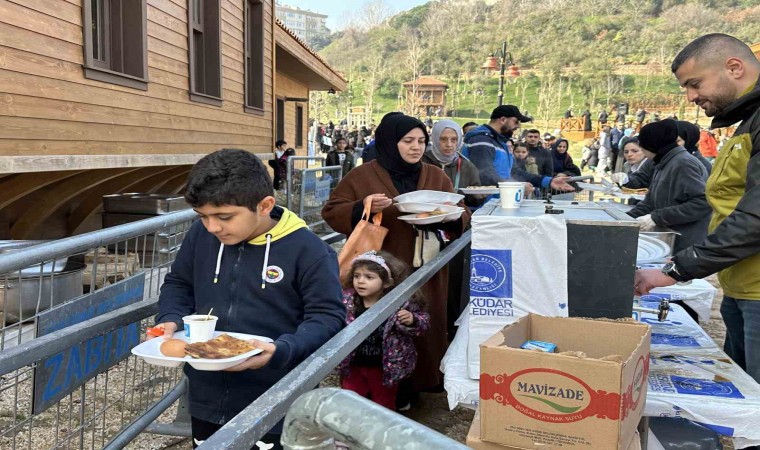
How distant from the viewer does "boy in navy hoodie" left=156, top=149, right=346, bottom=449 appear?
1.85 meters

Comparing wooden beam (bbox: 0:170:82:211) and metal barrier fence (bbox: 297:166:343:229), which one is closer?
wooden beam (bbox: 0:170:82:211)

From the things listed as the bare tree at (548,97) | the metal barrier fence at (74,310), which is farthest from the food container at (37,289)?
the bare tree at (548,97)

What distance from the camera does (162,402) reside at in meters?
2.84

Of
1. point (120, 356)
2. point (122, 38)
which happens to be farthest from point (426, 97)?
point (120, 356)

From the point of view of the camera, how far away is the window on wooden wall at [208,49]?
28.9 ft

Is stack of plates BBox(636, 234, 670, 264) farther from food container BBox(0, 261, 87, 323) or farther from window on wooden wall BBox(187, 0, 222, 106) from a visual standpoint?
window on wooden wall BBox(187, 0, 222, 106)

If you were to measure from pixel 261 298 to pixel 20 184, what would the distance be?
176 inches

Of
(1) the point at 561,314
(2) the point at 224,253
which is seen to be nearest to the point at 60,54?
(2) the point at 224,253

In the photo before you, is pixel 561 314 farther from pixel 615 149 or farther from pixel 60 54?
pixel 615 149

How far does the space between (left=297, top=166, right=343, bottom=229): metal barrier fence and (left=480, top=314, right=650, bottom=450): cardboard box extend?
22.7 feet

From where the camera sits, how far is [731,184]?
2.50 meters

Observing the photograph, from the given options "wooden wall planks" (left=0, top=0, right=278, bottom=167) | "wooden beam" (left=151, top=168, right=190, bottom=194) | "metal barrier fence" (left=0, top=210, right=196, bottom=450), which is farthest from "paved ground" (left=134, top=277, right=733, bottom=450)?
"wooden beam" (left=151, top=168, right=190, bottom=194)

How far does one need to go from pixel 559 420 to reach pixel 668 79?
8318 cm

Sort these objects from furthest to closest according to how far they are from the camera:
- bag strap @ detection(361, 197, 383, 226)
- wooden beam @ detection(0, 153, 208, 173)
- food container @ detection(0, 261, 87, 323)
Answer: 1. wooden beam @ detection(0, 153, 208, 173)
2. bag strap @ detection(361, 197, 383, 226)
3. food container @ detection(0, 261, 87, 323)
